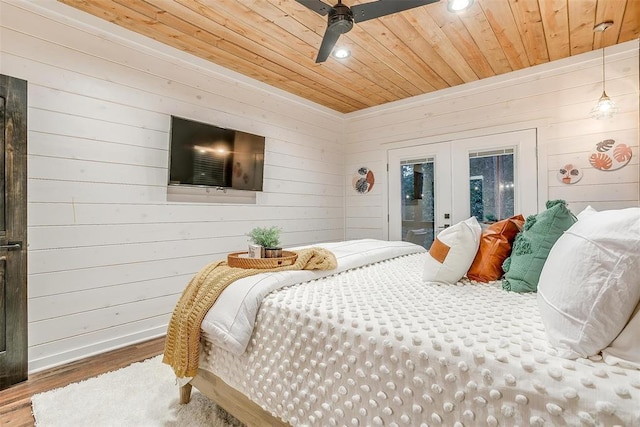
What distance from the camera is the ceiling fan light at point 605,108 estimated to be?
9.30 feet

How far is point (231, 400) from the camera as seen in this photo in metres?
1.51

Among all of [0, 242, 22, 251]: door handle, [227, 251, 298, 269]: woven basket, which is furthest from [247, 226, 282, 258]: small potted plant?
[0, 242, 22, 251]: door handle

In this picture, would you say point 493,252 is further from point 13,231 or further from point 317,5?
point 13,231

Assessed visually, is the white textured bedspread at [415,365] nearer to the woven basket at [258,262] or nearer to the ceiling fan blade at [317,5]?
the woven basket at [258,262]

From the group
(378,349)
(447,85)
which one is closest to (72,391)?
(378,349)

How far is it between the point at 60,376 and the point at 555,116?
459cm

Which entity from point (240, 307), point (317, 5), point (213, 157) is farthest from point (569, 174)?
point (213, 157)

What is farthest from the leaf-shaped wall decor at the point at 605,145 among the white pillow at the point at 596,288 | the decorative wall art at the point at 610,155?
the white pillow at the point at 596,288

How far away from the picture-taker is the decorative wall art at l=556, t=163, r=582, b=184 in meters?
3.04

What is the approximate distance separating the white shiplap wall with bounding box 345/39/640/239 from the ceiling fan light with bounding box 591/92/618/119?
0.06 m

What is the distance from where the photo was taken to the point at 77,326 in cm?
239

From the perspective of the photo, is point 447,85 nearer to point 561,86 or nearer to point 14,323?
point 561,86

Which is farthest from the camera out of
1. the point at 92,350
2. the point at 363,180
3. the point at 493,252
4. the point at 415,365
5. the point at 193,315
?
the point at 363,180

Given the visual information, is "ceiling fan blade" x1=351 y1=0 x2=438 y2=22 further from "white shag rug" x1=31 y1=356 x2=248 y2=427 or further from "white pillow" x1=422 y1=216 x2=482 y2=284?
"white shag rug" x1=31 y1=356 x2=248 y2=427
